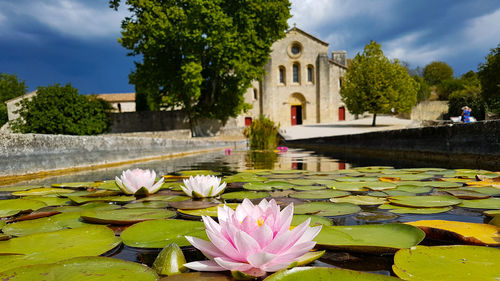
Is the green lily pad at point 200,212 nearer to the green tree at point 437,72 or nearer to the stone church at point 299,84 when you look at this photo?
the stone church at point 299,84

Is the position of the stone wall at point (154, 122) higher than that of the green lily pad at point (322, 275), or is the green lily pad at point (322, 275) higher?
the stone wall at point (154, 122)

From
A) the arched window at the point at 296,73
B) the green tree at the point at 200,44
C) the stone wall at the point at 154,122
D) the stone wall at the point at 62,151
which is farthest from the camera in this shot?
the arched window at the point at 296,73

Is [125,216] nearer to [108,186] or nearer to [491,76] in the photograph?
[108,186]

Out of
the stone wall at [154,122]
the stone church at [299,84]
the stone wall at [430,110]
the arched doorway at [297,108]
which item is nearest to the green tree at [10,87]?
the stone wall at [154,122]

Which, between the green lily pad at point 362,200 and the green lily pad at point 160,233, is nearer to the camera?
the green lily pad at point 160,233

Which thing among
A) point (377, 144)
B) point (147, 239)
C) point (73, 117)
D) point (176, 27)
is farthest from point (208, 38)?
point (147, 239)

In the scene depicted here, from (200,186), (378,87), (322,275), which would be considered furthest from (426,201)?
(378,87)

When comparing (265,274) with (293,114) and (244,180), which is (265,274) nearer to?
(244,180)

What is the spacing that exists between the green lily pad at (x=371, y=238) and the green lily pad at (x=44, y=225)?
39.2 inches

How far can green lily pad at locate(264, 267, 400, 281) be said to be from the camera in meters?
0.62

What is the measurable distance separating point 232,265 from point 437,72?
6141 centimetres

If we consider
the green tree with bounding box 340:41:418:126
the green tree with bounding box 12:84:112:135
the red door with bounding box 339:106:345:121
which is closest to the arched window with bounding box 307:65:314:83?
the red door with bounding box 339:106:345:121

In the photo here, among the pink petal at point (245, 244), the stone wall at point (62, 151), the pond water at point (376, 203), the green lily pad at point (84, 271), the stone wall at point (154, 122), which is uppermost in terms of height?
the stone wall at point (154, 122)

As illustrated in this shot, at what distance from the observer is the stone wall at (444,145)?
3207 mm
